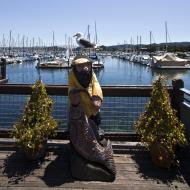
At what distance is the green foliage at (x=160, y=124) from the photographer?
6344mm

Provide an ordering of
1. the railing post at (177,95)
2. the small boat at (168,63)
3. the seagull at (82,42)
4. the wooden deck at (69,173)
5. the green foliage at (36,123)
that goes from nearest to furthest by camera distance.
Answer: the wooden deck at (69,173), the green foliage at (36,123), the seagull at (82,42), the railing post at (177,95), the small boat at (168,63)

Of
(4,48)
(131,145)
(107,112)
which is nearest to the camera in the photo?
(131,145)

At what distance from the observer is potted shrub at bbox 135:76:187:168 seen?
6281 millimetres

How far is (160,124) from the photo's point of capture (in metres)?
6.45

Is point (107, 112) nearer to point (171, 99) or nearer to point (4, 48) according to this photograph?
point (171, 99)

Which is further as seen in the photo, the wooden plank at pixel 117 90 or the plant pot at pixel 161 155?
the wooden plank at pixel 117 90

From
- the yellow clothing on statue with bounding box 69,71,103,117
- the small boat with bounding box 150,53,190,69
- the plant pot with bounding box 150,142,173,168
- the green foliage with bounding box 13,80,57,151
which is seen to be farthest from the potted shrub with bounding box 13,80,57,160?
the small boat with bounding box 150,53,190,69

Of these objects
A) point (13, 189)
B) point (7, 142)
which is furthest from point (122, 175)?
point (7, 142)

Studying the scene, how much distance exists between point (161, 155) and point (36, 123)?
7.01 ft

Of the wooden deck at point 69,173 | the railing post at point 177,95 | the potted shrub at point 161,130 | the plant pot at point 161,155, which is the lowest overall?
the wooden deck at point 69,173

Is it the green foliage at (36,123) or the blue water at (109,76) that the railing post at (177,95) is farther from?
the blue water at (109,76)

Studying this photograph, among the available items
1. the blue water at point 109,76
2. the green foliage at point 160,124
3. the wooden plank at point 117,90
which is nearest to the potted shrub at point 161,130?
the green foliage at point 160,124

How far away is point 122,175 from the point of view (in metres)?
6.19

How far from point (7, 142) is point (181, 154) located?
3.17 meters
